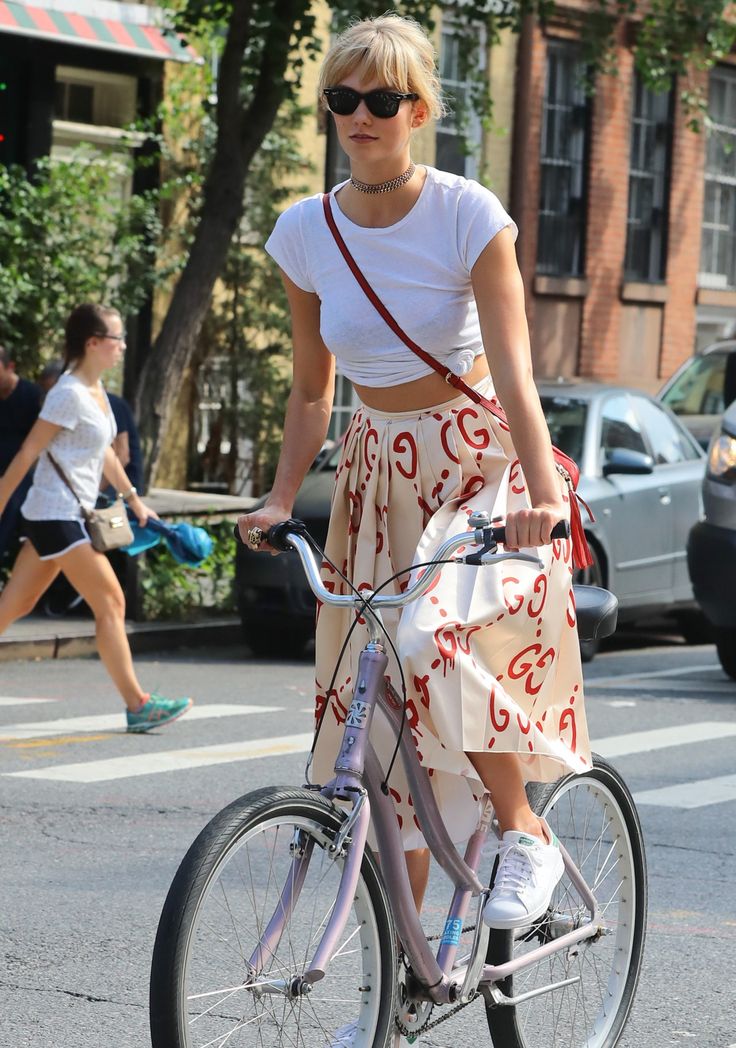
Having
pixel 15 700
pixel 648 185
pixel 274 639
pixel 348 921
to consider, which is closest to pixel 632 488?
pixel 274 639

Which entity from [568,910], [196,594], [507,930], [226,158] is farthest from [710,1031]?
[226,158]

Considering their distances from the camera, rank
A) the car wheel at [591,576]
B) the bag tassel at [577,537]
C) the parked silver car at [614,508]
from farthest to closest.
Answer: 1. the car wheel at [591,576]
2. the parked silver car at [614,508]
3. the bag tassel at [577,537]

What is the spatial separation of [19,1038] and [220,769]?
362cm

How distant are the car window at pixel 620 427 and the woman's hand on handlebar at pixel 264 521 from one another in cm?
879

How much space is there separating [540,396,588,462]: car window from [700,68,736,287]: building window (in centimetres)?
1347

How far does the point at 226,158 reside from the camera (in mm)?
15336

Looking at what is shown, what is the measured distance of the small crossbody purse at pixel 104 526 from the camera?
8906 mm

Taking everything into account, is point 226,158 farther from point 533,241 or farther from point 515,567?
point 515,567

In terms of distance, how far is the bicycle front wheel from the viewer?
3.18 metres

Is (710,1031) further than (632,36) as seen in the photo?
No

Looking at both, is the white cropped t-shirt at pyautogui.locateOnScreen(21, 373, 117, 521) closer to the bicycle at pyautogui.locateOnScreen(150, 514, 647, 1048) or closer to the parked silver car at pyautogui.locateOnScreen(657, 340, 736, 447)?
the bicycle at pyautogui.locateOnScreen(150, 514, 647, 1048)

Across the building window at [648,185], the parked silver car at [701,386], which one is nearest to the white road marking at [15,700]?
the parked silver car at [701,386]

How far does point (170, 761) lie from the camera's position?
26.9 feet

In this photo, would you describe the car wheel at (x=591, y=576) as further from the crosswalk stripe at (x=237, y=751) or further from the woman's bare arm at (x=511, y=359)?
the woman's bare arm at (x=511, y=359)
